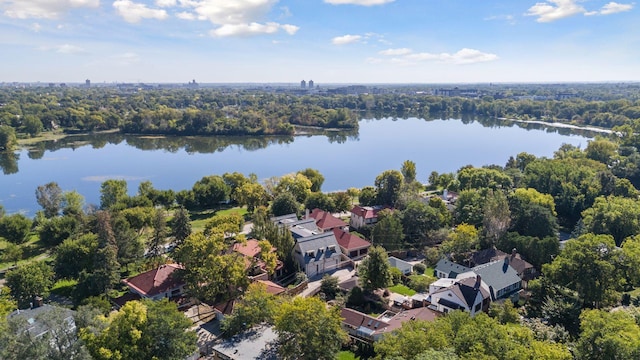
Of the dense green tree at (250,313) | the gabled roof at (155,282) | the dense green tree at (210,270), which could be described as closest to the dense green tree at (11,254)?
the gabled roof at (155,282)

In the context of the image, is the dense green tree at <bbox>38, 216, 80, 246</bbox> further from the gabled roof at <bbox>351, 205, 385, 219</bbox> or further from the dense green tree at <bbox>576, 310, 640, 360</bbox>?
the dense green tree at <bbox>576, 310, 640, 360</bbox>

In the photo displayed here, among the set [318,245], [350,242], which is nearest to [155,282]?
[318,245]

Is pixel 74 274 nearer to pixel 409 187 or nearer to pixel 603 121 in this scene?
pixel 409 187

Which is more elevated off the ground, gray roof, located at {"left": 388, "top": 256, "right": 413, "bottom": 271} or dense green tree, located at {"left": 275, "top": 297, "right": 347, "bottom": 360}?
dense green tree, located at {"left": 275, "top": 297, "right": 347, "bottom": 360}

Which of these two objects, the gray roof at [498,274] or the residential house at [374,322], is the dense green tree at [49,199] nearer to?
the residential house at [374,322]

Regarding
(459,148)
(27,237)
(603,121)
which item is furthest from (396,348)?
(603,121)

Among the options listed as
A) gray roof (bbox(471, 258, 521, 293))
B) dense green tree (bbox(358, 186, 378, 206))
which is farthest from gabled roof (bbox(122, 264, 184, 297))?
dense green tree (bbox(358, 186, 378, 206))

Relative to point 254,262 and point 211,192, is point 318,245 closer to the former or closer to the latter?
point 254,262
